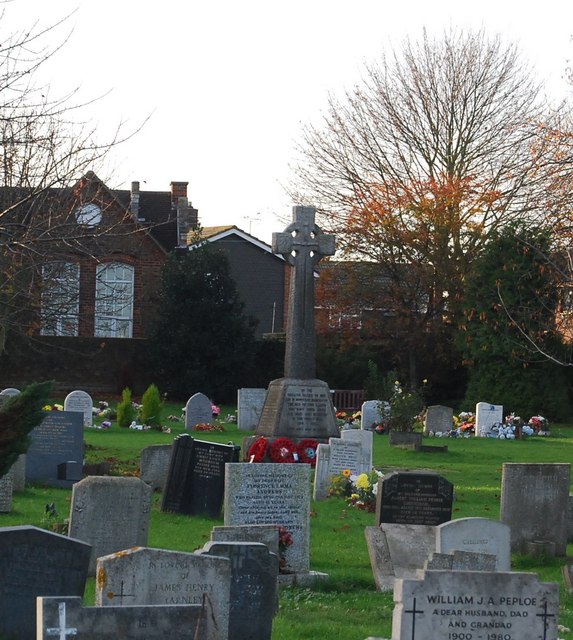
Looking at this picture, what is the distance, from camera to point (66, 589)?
8.51 meters

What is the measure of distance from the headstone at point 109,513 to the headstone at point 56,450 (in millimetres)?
6672

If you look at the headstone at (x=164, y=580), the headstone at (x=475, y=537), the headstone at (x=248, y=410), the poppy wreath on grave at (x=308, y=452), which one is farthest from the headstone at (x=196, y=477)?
the headstone at (x=248, y=410)

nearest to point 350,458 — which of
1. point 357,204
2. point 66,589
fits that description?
point 66,589

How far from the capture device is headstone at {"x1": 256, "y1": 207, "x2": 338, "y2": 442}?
71.2 feet

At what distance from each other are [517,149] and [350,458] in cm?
2656

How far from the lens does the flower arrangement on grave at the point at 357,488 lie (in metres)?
16.6

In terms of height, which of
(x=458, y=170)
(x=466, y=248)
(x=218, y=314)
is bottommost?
(x=218, y=314)

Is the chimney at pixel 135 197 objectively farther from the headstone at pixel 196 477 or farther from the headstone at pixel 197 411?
the headstone at pixel 196 477

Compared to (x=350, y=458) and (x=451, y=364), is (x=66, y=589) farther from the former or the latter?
(x=451, y=364)

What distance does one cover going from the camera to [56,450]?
18.5 metres

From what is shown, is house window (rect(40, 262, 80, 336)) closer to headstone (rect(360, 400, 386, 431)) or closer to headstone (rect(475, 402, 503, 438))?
headstone (rect(360, 400, 386, 431))

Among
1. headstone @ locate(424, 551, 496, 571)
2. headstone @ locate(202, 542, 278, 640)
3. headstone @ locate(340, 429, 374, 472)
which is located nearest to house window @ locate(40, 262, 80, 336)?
headstone @ locate(340, 429, 374, 472)

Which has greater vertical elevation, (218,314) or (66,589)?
(218,314)

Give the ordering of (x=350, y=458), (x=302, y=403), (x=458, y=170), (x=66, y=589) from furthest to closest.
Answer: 1. (x=458, y=170)
2. (x=302, y=403)
3. (x=350, y=458)
4. (x=66, y=589)
